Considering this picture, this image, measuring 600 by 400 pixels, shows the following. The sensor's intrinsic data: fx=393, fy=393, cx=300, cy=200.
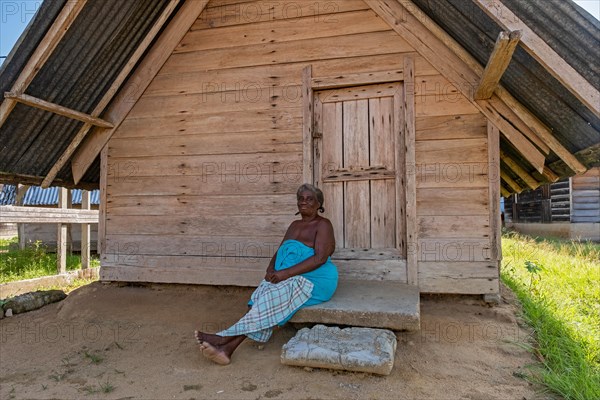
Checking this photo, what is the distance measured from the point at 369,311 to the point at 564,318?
269 cm

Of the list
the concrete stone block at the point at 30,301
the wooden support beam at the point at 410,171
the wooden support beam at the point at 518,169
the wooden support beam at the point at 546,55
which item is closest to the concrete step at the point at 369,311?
the wooden support beam at the point at 410,171

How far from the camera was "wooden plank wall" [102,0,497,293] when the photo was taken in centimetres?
435

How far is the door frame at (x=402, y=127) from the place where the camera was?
439cm

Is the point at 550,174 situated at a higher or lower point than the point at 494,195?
higher

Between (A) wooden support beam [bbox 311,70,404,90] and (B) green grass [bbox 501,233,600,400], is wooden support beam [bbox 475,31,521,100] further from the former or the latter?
(B) green grass [bbox 501,233,600,400]

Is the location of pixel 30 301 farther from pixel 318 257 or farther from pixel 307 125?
pixel 307 125

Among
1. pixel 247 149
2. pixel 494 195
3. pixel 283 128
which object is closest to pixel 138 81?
pixel 247 149

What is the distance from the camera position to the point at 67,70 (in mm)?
4477

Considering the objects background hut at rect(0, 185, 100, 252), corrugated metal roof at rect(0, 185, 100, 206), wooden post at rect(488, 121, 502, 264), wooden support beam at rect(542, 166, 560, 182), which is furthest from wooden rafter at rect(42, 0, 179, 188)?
corrugated metal roof at rect(0, 185, 100, 206)

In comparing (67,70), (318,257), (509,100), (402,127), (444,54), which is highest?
(444,54)

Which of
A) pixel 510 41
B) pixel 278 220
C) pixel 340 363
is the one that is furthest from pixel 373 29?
pixel 340 363

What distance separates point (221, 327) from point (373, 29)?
3784mm

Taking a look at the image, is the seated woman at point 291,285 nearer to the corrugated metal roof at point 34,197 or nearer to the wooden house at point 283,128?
the wooden house at point 283,128

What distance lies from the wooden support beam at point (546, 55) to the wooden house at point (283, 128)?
1.18 ft
